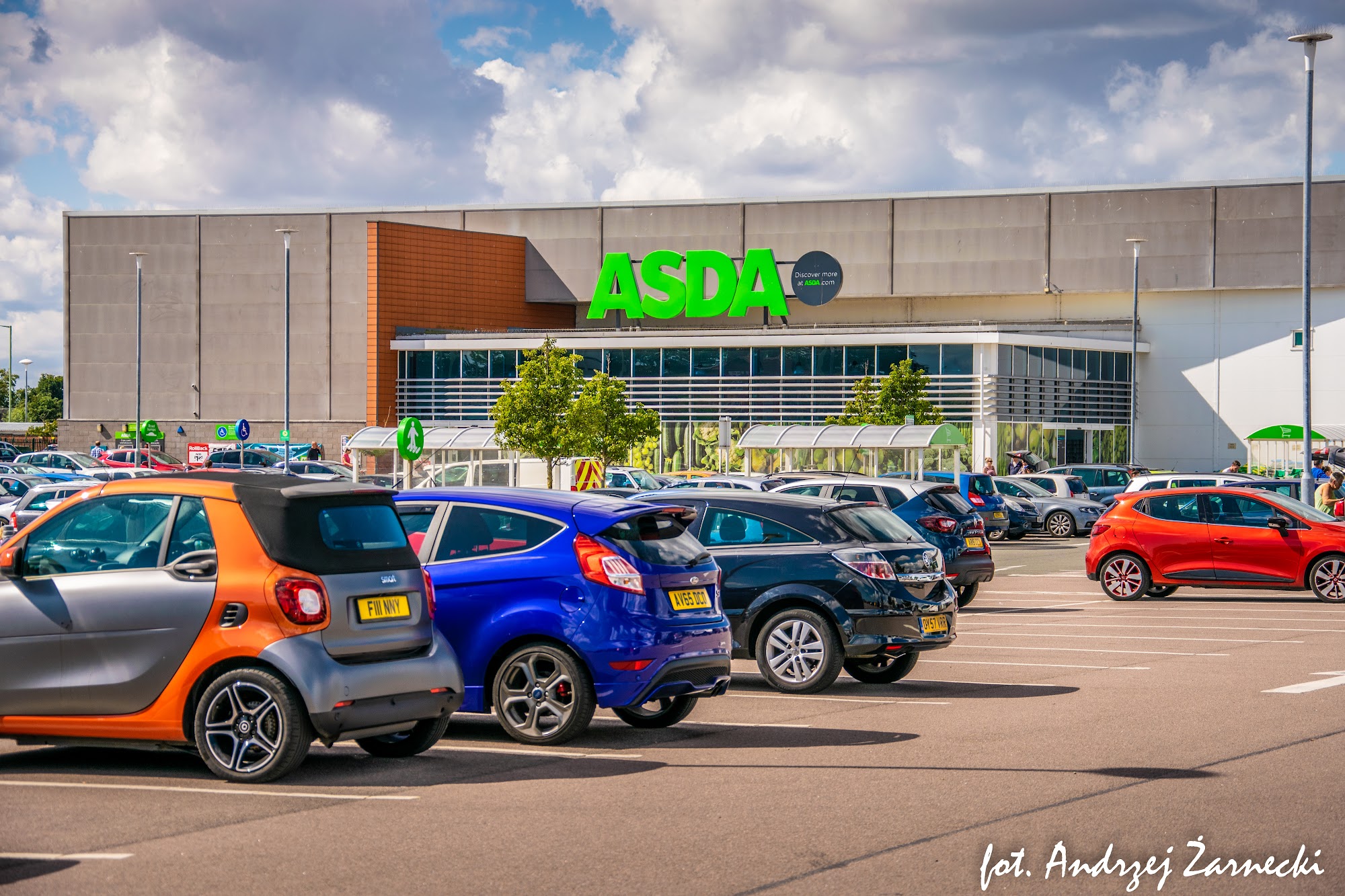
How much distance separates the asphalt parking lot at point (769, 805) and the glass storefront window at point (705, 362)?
162 feet

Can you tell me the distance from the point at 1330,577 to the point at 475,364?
47633 mm

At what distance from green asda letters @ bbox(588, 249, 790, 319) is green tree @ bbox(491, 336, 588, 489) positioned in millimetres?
18061

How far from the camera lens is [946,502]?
20219 mm

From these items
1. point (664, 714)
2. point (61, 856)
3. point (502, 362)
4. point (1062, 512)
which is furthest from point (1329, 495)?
point (502, 362)

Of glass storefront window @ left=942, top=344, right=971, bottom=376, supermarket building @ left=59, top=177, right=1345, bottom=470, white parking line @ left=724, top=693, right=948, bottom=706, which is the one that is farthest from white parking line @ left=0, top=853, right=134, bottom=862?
glass storefront window @ left=942, top=344, right=971, bottom=376

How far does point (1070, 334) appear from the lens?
6244cm

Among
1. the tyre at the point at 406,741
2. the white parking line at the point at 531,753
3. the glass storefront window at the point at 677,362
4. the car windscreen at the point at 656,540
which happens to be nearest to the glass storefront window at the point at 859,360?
the glass storefront window at the point at 677,362

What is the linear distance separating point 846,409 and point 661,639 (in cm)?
4681

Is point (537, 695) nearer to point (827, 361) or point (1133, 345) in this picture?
point (1133, 345)

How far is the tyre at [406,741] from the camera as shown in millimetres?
9219

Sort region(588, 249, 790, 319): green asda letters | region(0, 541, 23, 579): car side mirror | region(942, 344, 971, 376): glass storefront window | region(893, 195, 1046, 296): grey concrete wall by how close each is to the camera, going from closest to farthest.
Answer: region(0, 541, 23, 579): car side mirror
region(942, 344, 971, 376): glass storefront window
region(588, 249, 790, 319): green asda letters
region(893, 195, 1046, 296): grey concrete wall

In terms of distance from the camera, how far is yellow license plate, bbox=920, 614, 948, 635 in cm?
1262

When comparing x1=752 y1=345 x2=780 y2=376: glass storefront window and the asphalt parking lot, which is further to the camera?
x1=752 y1=345 x2=780 y2=376: glass storefront window

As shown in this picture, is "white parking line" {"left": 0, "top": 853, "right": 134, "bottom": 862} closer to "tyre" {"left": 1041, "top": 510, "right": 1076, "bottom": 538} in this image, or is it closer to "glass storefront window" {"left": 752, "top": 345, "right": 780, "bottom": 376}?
"tyre" {"left": 1041, "top": 510, "right": 1076, "bottom": 538}
